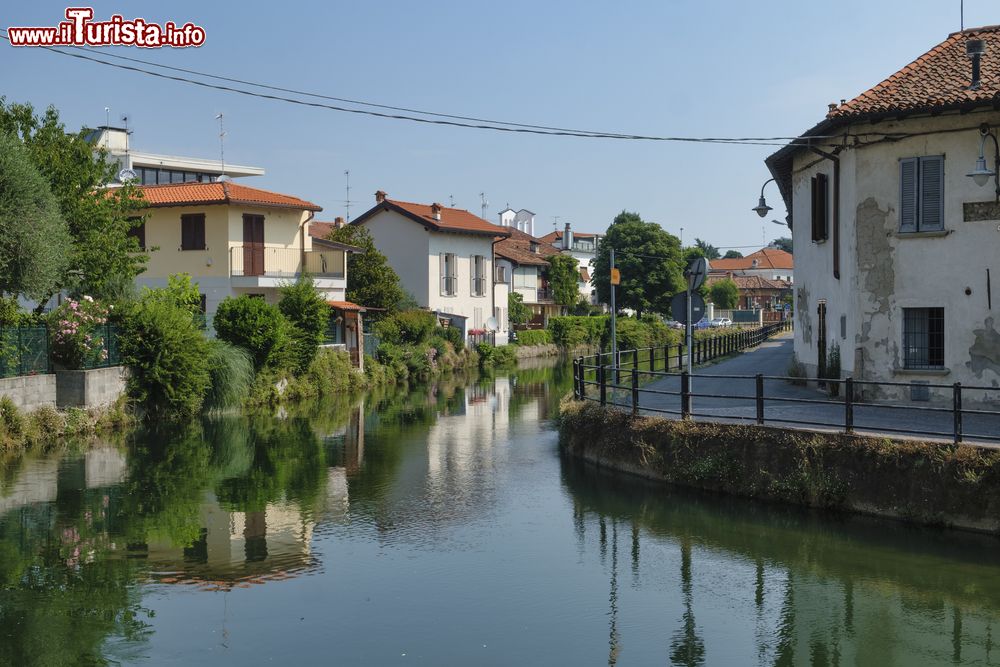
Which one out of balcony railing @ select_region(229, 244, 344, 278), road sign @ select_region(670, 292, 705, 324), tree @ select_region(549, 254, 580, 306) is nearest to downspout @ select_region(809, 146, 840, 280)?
road sign @ select_region(670, 292, 705, 324)

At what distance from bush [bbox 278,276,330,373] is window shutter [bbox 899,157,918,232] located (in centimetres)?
2220

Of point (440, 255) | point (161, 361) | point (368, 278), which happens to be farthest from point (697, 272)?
point (440, 255)

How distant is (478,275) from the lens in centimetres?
6162

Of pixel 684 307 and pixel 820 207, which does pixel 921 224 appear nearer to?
pixel 820 207

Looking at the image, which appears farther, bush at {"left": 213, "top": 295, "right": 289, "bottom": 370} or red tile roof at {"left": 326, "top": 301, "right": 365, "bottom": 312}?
red tile roof at {"left": 326, "top": 301, "right": 365, "bottom": 312}

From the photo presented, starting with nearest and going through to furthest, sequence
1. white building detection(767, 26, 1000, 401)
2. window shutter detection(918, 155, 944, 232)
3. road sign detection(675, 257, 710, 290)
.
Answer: road sign detection(675, 257, 710, 290)
white building detection(767, 26, 1000, 401)
window shutter detection(918, 155, 944, 232)

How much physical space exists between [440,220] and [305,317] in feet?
77.2

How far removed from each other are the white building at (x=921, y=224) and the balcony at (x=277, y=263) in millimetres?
25067

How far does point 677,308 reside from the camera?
18.9 meters

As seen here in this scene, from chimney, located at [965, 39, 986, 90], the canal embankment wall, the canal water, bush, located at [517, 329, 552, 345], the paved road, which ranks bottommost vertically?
the canal water

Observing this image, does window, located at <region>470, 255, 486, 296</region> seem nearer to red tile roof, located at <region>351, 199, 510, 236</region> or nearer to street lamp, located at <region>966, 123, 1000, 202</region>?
red tile roof, located at <region>351, 199, 510, 236</region>

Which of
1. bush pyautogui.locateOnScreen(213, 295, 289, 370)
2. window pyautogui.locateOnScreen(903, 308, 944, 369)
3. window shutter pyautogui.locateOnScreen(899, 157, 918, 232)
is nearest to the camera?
window shutter pyautogui.locateOnScreen(899, 157, 918, 232)

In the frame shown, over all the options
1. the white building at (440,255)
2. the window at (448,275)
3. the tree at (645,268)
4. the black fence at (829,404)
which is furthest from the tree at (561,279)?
the black fence at (829,404)

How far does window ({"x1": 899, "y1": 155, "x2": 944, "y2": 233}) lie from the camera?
20.0 meters
